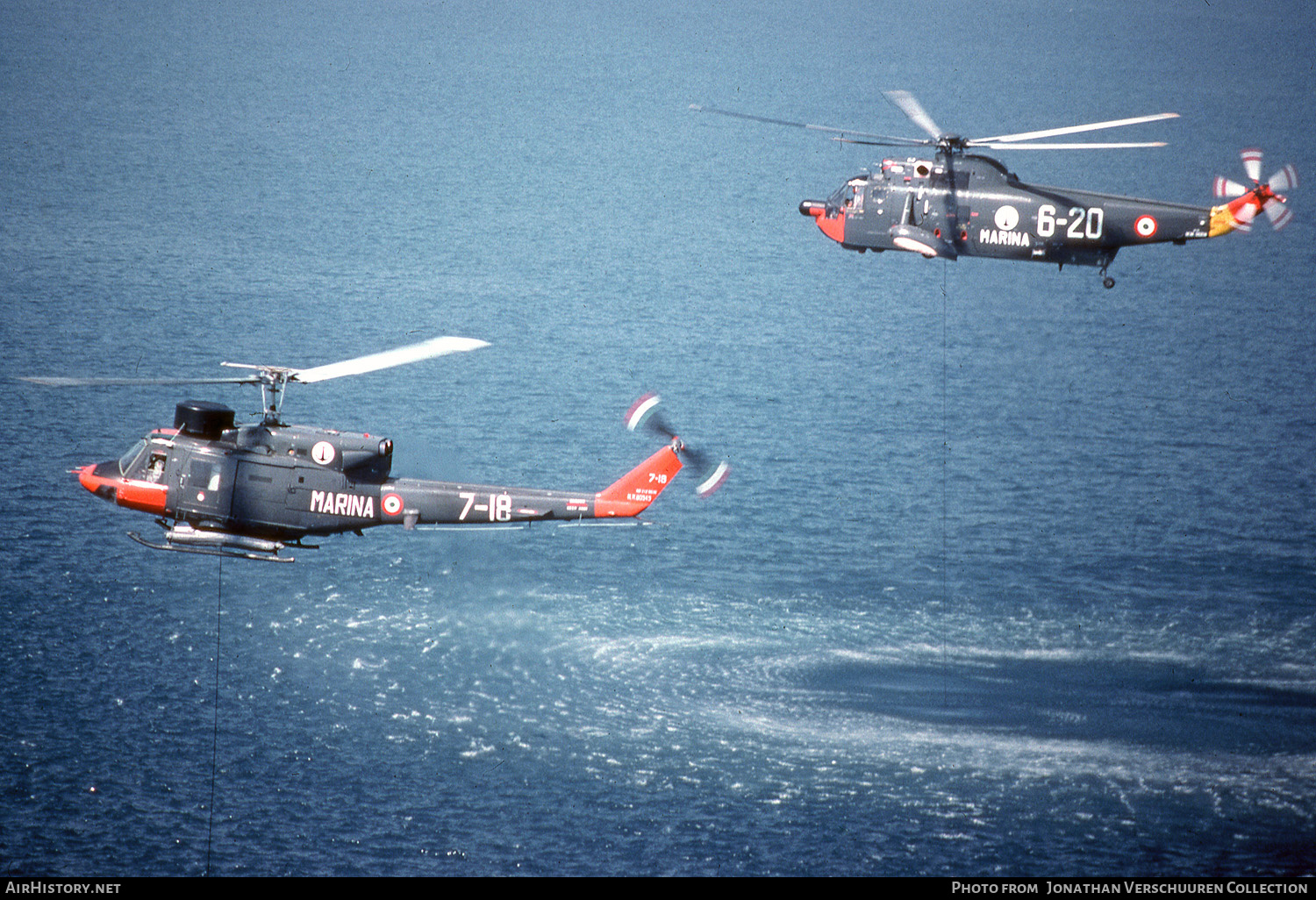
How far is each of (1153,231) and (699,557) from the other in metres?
52.4

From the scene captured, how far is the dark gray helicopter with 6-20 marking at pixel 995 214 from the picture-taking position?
57.7 m

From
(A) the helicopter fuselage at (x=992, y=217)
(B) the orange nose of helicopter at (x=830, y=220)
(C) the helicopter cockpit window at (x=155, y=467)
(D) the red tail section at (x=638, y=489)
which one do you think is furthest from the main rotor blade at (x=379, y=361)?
(A) the helicopter fuselage at (x=992, y=217)

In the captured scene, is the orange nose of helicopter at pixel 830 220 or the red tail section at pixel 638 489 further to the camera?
the orange nose of helicopter at pixel 830 220

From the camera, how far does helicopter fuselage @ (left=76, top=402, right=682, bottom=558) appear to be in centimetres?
5475

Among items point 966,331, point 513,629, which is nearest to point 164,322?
point 513,629

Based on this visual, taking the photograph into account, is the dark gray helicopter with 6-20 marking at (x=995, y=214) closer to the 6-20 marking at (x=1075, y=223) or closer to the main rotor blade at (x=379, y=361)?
the 6-20 marking at (x=1075, y=223)

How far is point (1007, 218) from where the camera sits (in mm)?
58906

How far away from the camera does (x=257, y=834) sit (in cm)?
8444

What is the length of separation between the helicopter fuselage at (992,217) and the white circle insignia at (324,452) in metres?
21.7

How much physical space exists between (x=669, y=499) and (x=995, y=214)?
192 feet

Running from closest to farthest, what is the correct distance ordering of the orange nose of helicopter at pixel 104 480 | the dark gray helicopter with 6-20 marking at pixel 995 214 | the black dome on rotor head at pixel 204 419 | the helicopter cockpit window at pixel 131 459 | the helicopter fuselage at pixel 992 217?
1. the black dome on rotor head at pixel 204 419
2. the helicopter cockpit window at pixel 131 459
3. the orange nose of helicopter at pixel 104 480
4. the dark gray helicopter with 6-20 marking at pixel 995 214
5. the helicopter fuselage at pixel 992 217

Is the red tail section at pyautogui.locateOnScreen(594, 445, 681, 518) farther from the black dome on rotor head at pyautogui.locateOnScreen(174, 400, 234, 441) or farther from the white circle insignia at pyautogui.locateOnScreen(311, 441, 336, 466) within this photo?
the black dome on rotor head at pyautogui.locateOnScreen(174, 400, 234, 441)


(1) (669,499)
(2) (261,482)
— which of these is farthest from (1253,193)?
(1) (669,499)

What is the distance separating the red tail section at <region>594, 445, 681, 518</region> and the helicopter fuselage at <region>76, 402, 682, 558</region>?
1901mm
